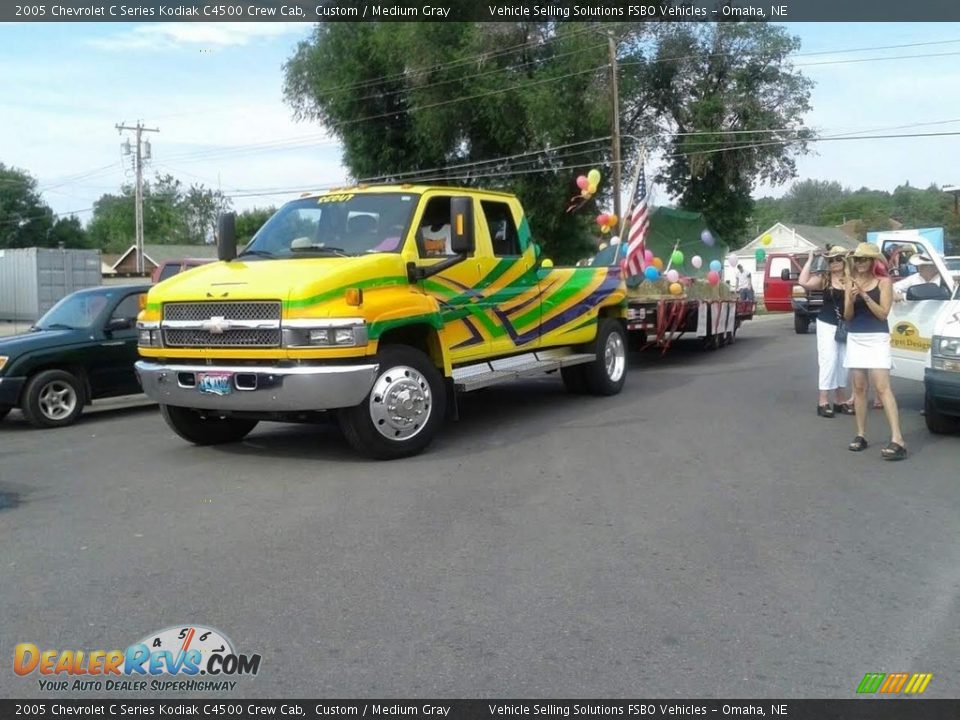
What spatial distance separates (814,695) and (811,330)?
21.0 m

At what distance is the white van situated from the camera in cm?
808

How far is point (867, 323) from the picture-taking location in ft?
26.1

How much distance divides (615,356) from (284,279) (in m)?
5.53

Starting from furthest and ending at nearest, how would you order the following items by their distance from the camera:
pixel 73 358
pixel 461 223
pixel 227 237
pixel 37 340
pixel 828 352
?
pixel 73 358
pixel 37 340
pixel 828 352
pixel 227 237
pixel 461 223

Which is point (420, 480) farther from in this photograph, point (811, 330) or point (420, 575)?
point (811, 330)

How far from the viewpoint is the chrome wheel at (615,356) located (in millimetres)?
11750

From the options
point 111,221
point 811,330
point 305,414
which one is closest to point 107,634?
point 305,414

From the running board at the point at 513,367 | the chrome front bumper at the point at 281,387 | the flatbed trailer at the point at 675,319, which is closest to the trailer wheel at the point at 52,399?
the chrome front bumper at the point at 281,387

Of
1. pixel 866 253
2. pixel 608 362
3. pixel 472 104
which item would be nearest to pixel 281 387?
pixel 866 253

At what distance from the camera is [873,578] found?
494 cm

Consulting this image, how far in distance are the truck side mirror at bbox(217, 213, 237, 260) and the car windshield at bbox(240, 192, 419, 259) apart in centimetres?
13

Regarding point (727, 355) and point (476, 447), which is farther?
point (727, 355)

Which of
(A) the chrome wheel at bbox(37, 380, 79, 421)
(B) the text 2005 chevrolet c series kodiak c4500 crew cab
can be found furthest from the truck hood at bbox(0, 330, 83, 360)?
(B) the text 2005 chevrolet c series kodiak c4500 crew cab

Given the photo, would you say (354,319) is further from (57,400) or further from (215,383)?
(57,400)
